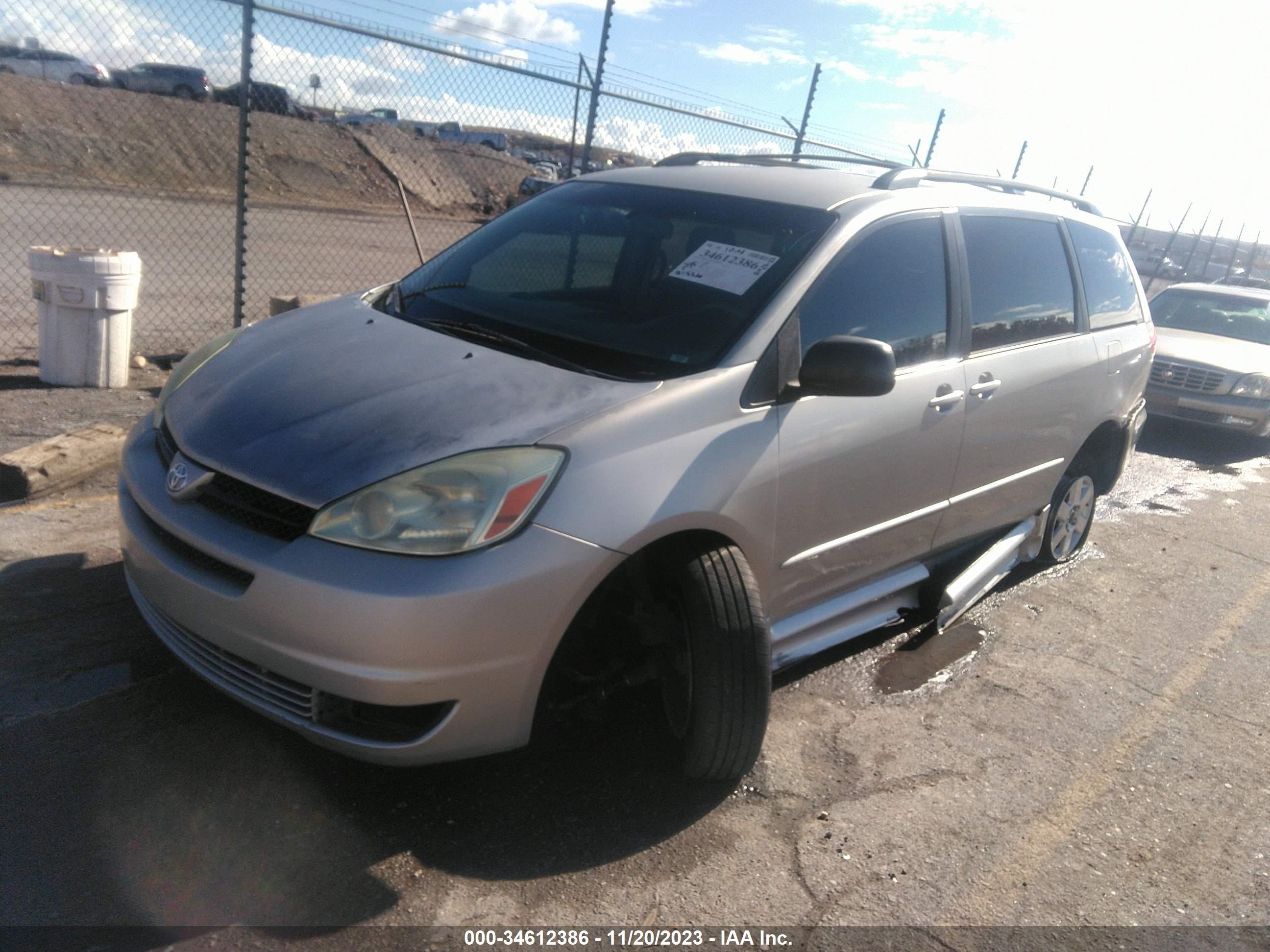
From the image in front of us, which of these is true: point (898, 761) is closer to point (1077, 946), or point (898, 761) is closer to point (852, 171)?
point (1077, 946)

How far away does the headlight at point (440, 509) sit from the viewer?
98.4 inches

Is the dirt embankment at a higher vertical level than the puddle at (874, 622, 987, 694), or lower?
lower

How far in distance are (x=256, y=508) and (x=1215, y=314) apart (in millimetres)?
11162

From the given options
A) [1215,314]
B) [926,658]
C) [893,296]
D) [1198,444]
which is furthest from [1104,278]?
[1215,314]

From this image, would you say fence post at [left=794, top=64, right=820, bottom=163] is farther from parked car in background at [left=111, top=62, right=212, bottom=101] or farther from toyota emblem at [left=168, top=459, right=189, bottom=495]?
parked car in background at [left=111, top=62, right=212, bottom=101]

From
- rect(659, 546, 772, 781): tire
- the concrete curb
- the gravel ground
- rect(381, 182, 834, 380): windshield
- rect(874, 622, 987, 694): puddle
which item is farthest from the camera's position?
the gravel ground

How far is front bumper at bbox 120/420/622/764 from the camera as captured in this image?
2420 mm

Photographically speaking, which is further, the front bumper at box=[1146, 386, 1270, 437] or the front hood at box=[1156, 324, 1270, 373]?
the front hood at box=[1156, 324, 1270, 373]

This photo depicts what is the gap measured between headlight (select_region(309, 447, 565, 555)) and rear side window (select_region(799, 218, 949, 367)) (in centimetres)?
120

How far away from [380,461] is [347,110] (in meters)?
6.48

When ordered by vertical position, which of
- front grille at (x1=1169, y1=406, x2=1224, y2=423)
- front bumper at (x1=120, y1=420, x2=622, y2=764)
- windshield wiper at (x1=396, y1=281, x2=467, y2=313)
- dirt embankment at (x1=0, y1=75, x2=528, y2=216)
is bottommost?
dirt embankment at (x1=0, y1=75, x2=528, y2=216)

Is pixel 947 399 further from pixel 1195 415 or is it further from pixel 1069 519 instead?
pixel 1195 415

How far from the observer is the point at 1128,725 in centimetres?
395

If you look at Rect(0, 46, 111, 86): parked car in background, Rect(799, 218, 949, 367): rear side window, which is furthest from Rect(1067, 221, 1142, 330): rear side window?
Rect(0, 46, 111, 86): parked car in background
